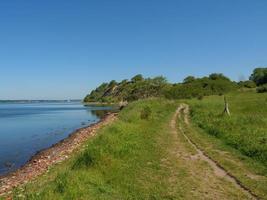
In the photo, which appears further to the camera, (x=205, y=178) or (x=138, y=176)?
(x=138, y=176)

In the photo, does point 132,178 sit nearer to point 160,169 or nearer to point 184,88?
point 160,169

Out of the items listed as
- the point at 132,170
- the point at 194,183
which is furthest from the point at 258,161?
the point at 132,170

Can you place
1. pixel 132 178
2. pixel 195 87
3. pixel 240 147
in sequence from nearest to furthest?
pixel 132 178 → pixel 240 147 → pixel 195 87

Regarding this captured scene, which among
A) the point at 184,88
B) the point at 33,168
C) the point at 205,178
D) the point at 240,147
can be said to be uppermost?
the point at 184,88

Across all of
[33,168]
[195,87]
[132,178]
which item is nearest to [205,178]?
[132,178]

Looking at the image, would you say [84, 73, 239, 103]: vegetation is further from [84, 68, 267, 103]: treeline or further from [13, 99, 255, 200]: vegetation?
[13, 99, 255, 200]: vegetation

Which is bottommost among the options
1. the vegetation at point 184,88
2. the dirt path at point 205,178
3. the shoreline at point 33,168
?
the shoreline at point 33,168

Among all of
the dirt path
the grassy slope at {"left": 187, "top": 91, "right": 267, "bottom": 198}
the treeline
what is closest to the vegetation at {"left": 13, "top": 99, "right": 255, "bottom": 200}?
the dirt path

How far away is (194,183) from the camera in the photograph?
11680mm

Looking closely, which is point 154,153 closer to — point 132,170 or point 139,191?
point 132,170

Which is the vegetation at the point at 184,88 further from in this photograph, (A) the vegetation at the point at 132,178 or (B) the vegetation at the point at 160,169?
(A) the vegetation at the point at 132,178

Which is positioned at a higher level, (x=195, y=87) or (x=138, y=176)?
(x=195, y=87)

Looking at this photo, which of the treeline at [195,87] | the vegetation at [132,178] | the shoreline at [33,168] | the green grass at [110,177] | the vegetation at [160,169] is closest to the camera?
the green grass at [110,177]

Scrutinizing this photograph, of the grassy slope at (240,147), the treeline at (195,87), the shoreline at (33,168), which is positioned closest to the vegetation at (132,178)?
the grassy slope at (240,147)
